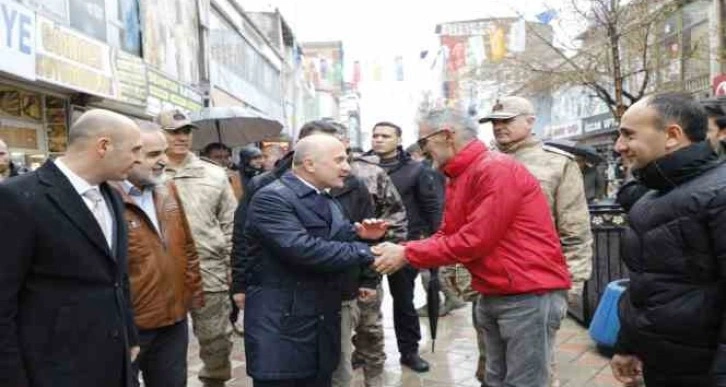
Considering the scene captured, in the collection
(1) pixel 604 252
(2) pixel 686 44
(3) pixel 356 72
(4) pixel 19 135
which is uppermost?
(3) pixel 356 72

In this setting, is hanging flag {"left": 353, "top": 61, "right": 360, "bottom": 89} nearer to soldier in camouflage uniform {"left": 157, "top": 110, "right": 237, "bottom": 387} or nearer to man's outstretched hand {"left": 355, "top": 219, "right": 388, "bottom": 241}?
soldier in camouflage uniform {"left": 157, "top": 110, "right": 237, "bottom": 387}

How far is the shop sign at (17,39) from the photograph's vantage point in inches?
291

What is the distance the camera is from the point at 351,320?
411 centimetres

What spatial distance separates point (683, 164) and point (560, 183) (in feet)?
5.43

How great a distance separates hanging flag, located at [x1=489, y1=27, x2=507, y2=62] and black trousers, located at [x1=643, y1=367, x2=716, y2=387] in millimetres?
21571

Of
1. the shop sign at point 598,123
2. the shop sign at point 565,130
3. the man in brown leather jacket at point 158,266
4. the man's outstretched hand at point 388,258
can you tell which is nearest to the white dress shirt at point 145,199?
the man in brown leather jacket at point 158,266

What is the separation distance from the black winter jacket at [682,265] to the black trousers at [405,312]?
294 centimetres

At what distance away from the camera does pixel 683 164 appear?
229 cm

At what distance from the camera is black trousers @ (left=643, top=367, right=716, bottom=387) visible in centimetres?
227

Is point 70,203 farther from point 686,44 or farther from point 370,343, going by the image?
point 686,44

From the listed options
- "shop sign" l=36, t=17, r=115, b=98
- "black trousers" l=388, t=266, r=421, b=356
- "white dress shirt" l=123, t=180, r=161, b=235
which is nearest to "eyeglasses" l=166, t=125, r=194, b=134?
"white dress shirt" l=123, t=180, r=161, b=235

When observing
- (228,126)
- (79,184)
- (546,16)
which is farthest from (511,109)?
(546,16)

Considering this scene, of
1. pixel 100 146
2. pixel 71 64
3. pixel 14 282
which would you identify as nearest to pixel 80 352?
pixel 14 282

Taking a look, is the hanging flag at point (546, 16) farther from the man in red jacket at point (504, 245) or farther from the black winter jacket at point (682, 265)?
the black winter jacket at point (682, 265)
